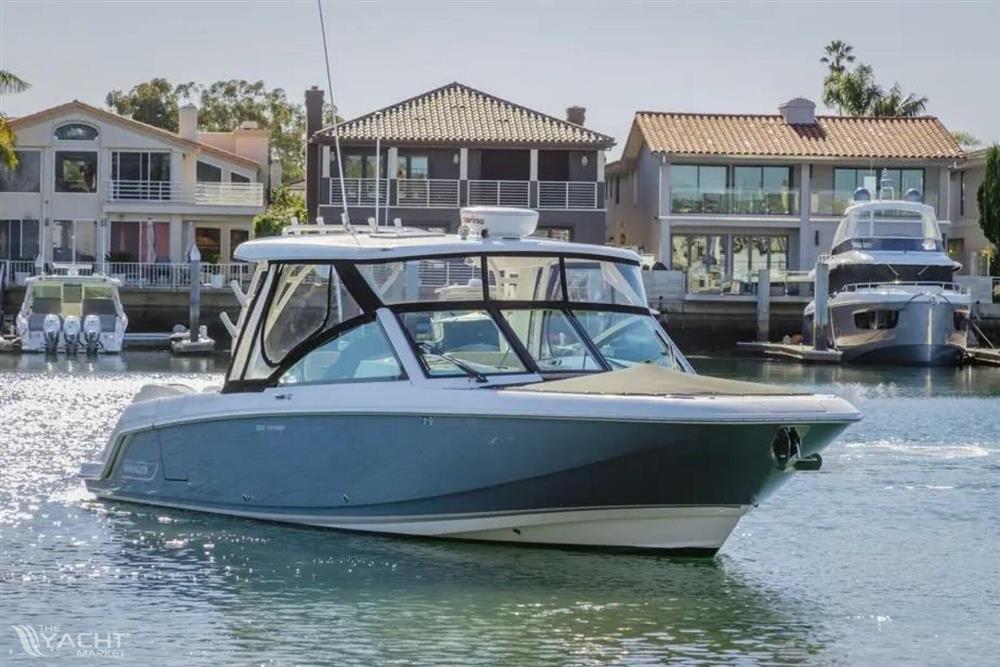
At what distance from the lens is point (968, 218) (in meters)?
74.6

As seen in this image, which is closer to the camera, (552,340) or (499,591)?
(499,591)

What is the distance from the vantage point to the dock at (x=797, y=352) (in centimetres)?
5234

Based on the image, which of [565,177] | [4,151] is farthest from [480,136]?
[4,151]

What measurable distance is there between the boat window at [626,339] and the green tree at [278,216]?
174ft

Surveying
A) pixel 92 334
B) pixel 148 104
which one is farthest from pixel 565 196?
pixel 148 104

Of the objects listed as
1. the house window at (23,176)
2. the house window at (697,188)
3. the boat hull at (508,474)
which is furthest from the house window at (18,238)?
the boat hull at (508,474)

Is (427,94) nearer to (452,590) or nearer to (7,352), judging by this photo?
(7,352)

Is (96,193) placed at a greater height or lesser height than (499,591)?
greater

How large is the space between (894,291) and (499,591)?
3887cm

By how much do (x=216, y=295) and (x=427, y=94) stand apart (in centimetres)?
1413

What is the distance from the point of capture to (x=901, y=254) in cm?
5291

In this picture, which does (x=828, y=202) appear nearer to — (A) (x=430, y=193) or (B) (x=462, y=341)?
(A) (x=430, y=193)

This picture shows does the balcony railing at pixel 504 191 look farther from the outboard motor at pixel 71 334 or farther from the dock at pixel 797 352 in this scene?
the outboard motor at pixel 71 334

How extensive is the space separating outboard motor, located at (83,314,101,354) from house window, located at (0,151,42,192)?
18818 millimetres
